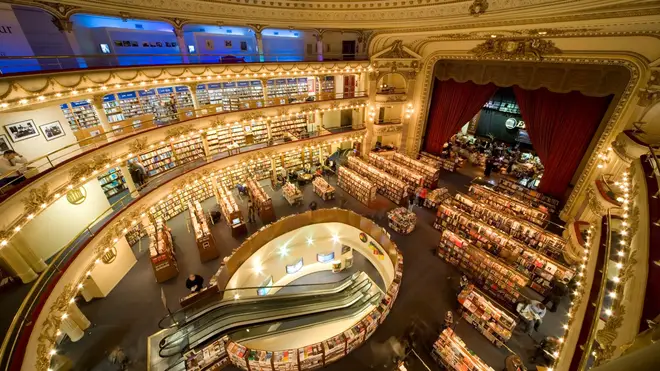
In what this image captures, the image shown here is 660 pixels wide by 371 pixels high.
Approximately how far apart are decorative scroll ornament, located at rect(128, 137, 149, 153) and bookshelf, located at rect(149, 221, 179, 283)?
11.5ft

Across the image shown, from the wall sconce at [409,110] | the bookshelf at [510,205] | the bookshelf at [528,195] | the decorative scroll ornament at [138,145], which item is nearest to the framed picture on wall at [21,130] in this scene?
the decorative scroll ornament at [138,145]

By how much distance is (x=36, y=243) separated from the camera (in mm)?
7711

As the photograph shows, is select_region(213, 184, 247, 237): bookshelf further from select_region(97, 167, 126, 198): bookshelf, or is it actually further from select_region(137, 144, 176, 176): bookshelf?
select_region(97, 167, 126, 198): bookshelf

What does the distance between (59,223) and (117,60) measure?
295 inches

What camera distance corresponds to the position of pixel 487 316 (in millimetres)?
8008

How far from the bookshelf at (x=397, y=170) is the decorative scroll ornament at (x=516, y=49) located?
6.81 meters

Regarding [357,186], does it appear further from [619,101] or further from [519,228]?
[619,101]

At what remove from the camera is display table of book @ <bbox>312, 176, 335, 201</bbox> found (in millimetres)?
14625

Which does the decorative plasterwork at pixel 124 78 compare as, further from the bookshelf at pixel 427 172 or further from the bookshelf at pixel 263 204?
the bookshelf at pixel 427 172

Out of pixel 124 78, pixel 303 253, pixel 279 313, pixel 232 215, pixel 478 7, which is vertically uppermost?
pixel 478 7

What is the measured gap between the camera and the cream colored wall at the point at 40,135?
7.58m

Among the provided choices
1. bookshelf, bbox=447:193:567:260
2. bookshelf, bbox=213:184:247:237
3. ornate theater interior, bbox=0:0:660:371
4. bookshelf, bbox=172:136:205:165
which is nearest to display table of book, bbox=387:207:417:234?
ornate theater interior, bbox=0:0:660:371

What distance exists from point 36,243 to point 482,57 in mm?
19175

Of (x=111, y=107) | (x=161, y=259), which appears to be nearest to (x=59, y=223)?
(x=161, y=259)
